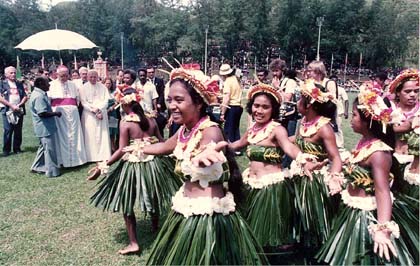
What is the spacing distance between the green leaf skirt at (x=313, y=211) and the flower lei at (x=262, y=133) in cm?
58

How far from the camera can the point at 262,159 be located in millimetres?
3920

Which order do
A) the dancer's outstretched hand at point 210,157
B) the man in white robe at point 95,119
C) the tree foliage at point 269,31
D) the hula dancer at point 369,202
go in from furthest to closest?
the tree foliage at point 269,31 → the man in white robe at point 95,119 → the hula dancer at point 369,202 → the dancer's outstretched hand at point 210,157

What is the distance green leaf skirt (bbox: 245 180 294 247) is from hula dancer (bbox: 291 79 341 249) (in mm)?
114

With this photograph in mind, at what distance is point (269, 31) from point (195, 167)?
157 ft

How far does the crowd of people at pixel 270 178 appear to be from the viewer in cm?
276

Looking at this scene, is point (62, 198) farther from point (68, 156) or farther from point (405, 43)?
point (405, 43)

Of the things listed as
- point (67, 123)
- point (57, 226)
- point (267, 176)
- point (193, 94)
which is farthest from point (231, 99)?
point (193, 94)

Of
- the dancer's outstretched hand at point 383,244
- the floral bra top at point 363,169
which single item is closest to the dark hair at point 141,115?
the floral bra top at point 363,169

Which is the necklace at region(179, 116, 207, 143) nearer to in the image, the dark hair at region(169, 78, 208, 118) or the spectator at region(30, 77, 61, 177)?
the dark hair at region(169, 78, 208, 118)

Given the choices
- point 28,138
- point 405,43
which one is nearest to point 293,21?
point 405,43

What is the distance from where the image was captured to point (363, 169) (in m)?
3.01

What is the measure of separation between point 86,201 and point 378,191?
14.5 feet

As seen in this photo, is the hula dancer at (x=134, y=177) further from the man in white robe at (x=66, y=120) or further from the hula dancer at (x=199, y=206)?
the man in white robe at (x=66, y=120)

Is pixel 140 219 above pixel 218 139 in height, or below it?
below
